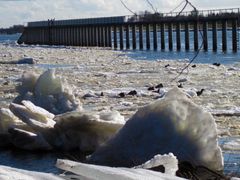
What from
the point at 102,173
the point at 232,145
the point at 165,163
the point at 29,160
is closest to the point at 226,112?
the point at 232,145

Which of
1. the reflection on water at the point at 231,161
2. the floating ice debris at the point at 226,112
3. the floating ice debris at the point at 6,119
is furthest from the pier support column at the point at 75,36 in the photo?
the reflection on water at the point at 231,161

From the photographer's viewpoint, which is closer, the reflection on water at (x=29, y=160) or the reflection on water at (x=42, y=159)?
the reflection on water at (x=42, y=159)

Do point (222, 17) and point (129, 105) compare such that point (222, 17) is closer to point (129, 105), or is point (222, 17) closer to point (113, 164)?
point (129, 105)

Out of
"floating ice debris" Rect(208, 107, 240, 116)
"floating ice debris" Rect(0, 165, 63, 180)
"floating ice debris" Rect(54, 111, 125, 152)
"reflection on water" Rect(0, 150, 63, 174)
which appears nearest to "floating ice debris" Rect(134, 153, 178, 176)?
"floating ice debris" Rect(0, 165, 63, 180)

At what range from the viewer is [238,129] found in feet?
37.5

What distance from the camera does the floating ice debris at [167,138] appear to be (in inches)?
304

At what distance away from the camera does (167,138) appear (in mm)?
7840

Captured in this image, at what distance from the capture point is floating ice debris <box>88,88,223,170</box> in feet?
25.3

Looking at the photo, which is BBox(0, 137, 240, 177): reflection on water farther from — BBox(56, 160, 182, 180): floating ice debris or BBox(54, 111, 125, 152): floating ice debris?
BBox(56, 160, 182, 180): floating ice debris

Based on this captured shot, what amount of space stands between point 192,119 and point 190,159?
18.3 inches

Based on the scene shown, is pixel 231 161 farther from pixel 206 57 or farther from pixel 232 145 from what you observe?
pixel 206 57

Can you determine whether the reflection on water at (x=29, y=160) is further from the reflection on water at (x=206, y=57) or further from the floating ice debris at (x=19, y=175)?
the reflection on water at (x=206, y=57)

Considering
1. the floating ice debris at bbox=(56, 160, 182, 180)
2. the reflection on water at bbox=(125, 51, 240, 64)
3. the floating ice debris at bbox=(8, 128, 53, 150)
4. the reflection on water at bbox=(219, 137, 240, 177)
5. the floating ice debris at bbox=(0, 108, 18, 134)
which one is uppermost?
the floating ice debris at bbox=(56, 160, 182, 180)

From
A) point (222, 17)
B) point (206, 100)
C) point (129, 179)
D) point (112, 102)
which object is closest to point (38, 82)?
point (112, 102)
